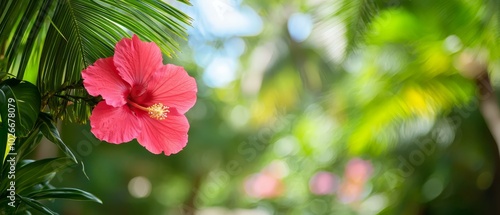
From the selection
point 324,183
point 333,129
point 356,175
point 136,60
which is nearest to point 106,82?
point 136,60

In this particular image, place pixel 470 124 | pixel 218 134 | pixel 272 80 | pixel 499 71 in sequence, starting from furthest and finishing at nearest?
pixel 218 134
pixel 272 80
pixel 470 124
pixel 499 71

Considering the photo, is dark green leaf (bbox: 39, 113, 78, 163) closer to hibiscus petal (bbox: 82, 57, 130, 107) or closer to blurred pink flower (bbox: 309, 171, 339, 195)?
hibiscus petal (bbox: 82, 57, 130, 107)

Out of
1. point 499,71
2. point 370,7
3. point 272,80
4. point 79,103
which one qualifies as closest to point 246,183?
point 272,80

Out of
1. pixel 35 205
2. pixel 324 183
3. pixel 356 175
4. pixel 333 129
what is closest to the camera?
pixel 35 205

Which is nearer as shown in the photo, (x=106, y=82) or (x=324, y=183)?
(x=106, y=82)

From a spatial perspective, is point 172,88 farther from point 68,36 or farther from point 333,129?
point 333,129

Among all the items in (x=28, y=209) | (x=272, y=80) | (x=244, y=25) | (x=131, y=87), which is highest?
(x=244, y=25)

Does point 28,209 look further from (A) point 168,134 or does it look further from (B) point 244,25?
(B) point 244,25

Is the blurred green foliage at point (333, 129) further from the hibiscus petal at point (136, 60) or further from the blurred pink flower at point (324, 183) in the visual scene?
the hibiscus petal at point (136, 60)
